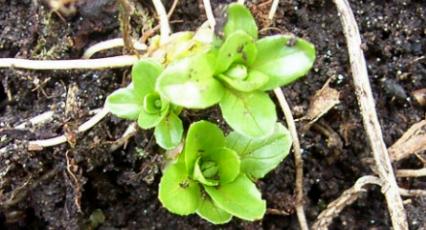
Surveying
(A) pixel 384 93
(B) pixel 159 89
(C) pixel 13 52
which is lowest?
(A) pixel 384 93

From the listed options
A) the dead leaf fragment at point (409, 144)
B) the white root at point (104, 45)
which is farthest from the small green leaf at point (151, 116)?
the dead leaf fragment at point (409, 144)

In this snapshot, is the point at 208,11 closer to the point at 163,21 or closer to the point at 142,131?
the point at 163,21

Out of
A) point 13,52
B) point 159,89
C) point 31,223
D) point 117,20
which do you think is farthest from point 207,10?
point 31,223

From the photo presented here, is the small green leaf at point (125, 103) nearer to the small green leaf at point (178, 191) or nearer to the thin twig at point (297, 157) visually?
the small green leaf at point (178, 191)

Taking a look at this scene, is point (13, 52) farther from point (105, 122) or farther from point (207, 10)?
point (207, 10)

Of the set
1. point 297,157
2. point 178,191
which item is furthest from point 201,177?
point 297,157

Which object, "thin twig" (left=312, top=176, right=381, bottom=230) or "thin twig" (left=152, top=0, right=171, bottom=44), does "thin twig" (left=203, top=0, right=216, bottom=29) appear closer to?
"thin twig" (left=152, top=0, right=171, bottom=44)
